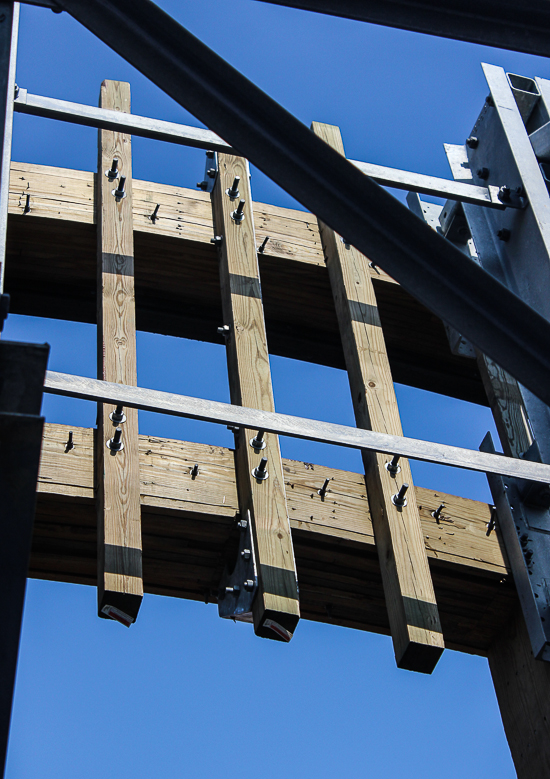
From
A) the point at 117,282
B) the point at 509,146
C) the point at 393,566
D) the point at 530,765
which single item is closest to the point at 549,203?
the point at 509,146

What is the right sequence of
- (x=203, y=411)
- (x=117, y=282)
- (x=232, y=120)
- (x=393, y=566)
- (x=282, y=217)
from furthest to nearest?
(x=282, y=217) < (x=117, y=282) < (x=393, y=566) < (x=203, y=411) < (x=232, y=120)

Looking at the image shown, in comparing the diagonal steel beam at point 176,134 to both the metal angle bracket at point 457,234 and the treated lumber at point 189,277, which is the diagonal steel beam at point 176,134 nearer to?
the metal angle bracket at point 457,234

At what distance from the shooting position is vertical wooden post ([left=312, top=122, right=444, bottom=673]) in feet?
12.6

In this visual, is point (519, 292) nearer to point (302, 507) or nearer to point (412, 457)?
point (412, 457)

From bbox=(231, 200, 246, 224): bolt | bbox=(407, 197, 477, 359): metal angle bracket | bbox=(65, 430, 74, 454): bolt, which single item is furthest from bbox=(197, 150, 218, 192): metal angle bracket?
bbox=(65, 430, 74, 454): bolt

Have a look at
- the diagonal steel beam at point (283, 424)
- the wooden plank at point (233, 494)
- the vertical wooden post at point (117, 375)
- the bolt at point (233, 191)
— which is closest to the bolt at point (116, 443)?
the vertical wooden post at point (117, 375)

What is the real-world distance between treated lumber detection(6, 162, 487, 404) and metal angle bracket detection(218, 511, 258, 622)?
6.59 feet

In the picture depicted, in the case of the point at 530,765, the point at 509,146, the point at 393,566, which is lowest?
the point at 530,765

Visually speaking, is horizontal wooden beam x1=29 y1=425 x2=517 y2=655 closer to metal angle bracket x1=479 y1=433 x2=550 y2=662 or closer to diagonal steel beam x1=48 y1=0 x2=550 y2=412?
metal angle bracket x1=479 y1=433 x2=550 y2=662

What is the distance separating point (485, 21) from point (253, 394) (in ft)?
6.65

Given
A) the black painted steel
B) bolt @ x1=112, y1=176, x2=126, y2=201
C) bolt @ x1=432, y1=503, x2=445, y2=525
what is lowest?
the black painted steel

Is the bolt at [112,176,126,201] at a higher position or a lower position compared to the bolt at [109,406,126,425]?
higher

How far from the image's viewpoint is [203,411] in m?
3.64

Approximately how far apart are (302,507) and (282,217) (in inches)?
83.5
